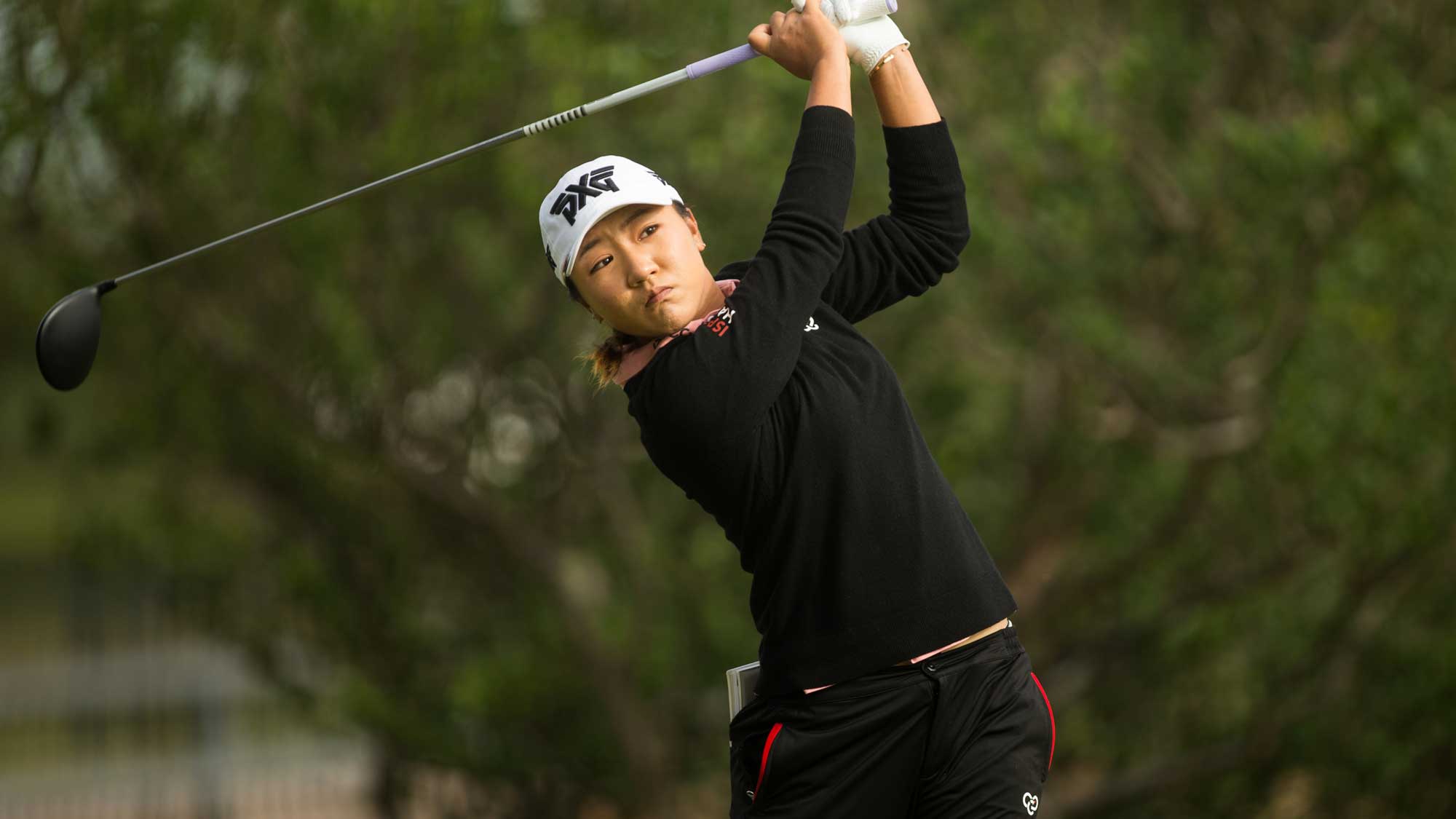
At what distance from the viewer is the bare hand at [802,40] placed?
2.50 meters

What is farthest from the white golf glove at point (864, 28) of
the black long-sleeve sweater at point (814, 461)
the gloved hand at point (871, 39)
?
the black long-sleeve sweater at point (814, 461)

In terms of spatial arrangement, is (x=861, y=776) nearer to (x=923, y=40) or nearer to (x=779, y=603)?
(x=779, y=603)

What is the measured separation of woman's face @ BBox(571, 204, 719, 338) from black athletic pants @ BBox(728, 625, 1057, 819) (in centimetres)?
66

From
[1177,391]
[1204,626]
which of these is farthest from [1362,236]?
[1204,626]

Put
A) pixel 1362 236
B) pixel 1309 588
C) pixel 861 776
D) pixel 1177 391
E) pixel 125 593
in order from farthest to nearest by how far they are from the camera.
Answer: pixel 125 593, pixel 1309 588, pixel 1177 391, pixel 1362 236, pixel 861 776

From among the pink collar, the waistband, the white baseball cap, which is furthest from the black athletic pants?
the white baseball cap

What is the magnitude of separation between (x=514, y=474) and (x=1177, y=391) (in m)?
3.10

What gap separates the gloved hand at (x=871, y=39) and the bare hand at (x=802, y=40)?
53 mm

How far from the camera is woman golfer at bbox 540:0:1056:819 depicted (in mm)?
2352

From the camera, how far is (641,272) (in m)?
2.42

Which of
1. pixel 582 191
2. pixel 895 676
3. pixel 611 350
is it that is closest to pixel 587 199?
pixel 582 191

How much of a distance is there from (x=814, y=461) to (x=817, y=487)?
0.04 metres

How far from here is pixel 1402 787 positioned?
691 cm

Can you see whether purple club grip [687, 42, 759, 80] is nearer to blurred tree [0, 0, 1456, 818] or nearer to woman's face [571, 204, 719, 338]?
woman's face [571, 204, 719, 338]
